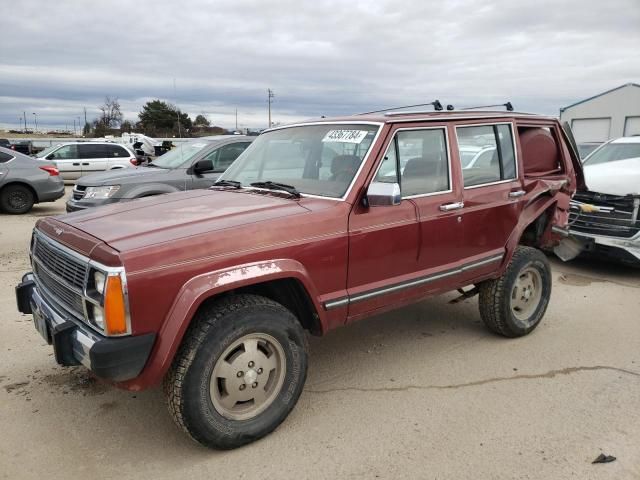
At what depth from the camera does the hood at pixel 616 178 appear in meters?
6.54

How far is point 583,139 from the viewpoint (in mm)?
31422

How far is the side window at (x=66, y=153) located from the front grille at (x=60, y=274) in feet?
48.5

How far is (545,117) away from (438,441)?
3.31 meters

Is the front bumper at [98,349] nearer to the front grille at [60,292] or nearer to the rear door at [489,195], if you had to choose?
the front grille at [60,292]

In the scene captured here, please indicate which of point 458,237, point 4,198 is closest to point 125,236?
point 458,237

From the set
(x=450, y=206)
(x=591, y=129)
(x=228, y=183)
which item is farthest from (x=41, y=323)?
(x=591, y=129)

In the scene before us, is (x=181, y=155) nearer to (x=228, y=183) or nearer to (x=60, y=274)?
(x=228, y=183)

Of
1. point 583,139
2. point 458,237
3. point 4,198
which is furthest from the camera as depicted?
point 583,139

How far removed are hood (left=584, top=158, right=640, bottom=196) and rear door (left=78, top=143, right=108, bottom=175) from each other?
46.6 ft

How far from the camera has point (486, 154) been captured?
433cm

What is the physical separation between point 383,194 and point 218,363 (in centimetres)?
140

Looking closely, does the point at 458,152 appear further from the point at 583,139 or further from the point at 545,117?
the point at 583,139

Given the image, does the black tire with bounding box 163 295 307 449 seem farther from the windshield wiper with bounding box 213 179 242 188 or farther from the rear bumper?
the rear bumper

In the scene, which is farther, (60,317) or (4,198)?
(4,198)
